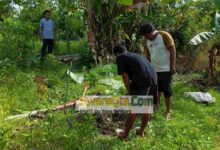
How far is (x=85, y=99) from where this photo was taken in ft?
22.7

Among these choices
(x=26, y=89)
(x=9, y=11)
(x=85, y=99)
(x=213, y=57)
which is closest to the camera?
(x=85, y=99)

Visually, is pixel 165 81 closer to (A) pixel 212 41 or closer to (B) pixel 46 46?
(A) pixel 212 41

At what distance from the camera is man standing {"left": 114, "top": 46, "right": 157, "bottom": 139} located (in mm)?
5676

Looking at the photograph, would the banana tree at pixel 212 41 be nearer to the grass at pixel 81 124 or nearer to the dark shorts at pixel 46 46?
the grass at pixel 81 124

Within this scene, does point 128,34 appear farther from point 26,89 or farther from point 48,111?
point 48,111

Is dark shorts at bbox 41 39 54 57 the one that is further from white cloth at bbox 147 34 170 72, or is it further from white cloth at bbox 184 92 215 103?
white cloth at bbox 147 34 170 72

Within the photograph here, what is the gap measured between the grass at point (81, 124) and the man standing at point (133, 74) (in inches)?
12.1

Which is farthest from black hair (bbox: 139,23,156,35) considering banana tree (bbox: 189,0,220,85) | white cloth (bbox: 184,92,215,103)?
banana tree (bbox: 189,0,220,85)

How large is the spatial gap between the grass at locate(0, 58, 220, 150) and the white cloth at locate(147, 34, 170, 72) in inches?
32.3

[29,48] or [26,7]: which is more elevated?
[26,7]

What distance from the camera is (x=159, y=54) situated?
6824 millimetres

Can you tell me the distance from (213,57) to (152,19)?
2272 millimetres

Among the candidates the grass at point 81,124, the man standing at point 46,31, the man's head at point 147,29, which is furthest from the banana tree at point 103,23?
the man's head at point 147,29

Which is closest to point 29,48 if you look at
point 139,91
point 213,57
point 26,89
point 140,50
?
point 26,89
